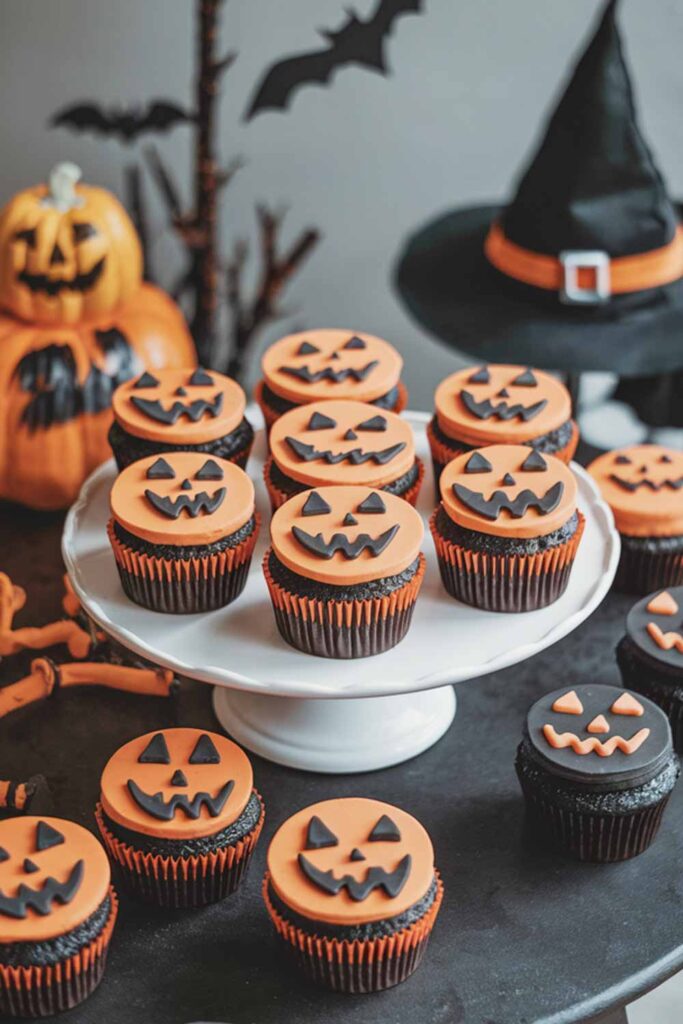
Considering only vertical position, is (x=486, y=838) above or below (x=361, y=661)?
below

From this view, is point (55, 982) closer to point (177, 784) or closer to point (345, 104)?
point (177, 784)

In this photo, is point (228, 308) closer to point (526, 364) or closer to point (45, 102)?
point (45, 102)

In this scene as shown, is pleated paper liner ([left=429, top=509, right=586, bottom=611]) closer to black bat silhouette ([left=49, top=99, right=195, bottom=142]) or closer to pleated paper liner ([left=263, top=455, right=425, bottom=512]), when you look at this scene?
pleated paper liner ([left=263, top=455, right=425, bottom=512])

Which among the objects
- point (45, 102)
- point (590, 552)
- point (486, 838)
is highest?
point (45, 102)

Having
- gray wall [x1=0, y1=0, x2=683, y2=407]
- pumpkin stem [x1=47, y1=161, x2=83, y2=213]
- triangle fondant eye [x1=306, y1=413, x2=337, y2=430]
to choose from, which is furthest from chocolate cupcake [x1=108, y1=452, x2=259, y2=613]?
gray wall [x1=0, y1=0, x2=683, y2=407]

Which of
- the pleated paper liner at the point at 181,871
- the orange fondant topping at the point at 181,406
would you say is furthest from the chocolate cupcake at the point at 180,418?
the pleated paper liner at the point at 181,871

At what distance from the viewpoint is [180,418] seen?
5.23 feet

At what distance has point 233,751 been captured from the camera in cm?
140

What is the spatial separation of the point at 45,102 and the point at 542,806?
178 centimetres

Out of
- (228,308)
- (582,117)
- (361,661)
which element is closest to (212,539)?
(361,661)

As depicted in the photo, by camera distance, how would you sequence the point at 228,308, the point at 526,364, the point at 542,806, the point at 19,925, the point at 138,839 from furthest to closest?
the point at 228,308 < the point at 526,364 < the point at 542,806 < the point at 138,839 < the point at 19,925

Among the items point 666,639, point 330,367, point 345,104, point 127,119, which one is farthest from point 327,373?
point 345,104

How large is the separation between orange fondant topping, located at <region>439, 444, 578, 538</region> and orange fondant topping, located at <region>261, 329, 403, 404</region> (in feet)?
0.55

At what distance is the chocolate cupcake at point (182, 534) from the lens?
1.43m
